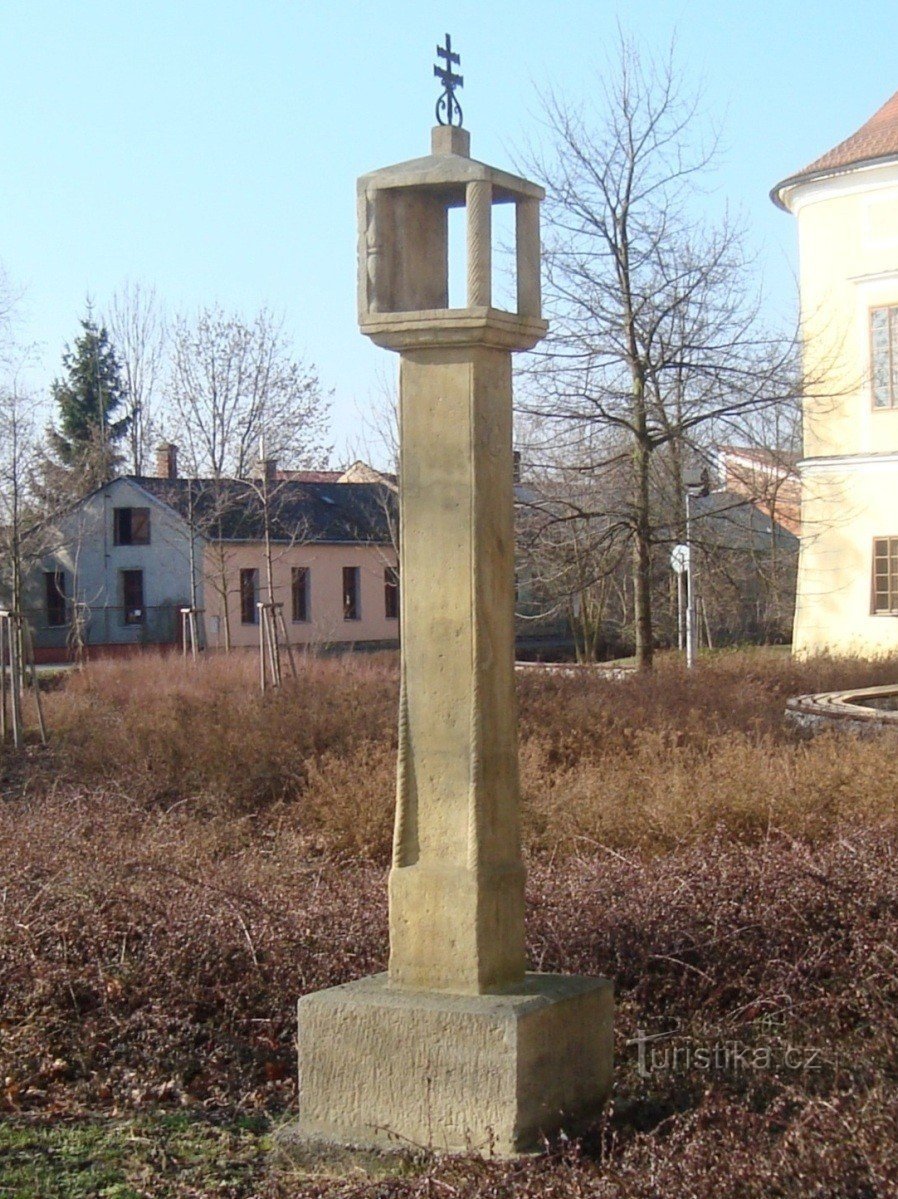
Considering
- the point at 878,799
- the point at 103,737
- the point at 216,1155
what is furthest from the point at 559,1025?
the point at 103,737

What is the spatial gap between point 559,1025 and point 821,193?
79.7 feet

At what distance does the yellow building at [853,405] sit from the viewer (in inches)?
1001

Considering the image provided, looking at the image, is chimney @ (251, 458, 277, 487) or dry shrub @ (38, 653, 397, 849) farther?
chimney @ (251, 458, 277, 487)

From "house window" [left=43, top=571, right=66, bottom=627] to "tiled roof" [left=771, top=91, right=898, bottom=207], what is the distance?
2643cm

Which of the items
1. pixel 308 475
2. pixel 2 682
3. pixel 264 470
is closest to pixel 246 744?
pixel 2 682

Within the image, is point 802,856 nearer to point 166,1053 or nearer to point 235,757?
point 166,1053

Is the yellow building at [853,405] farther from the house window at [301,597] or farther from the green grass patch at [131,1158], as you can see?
the green grass patch at [131,1158]

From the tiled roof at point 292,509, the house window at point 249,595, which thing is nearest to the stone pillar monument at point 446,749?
the tiled roof at point 292,509

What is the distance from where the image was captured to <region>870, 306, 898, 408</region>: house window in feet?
83.4

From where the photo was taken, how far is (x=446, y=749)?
4.33 metres

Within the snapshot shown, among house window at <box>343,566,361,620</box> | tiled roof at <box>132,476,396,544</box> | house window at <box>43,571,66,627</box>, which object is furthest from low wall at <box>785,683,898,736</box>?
house window at <box>43,571,66,627</box>

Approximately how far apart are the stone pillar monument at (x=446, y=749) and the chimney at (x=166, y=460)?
126 feet

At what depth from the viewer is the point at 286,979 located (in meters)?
5.44

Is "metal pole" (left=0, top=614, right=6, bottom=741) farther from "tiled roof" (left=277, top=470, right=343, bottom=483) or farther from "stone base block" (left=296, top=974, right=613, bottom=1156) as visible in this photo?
"tiled roof" (left=277, top=470, right=343, bottom=483)
